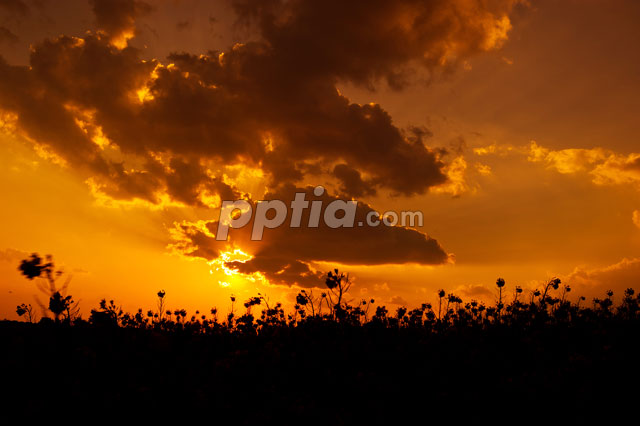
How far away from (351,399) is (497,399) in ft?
6.49

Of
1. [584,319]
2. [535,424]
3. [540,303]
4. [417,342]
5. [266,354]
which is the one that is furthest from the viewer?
[540,303]

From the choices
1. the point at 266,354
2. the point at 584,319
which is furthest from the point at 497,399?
the point at 584,319

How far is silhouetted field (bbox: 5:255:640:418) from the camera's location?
6355 mm

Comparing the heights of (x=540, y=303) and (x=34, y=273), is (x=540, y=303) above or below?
above

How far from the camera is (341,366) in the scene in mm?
8383

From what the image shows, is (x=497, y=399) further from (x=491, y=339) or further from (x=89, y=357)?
(x=89, y=357)

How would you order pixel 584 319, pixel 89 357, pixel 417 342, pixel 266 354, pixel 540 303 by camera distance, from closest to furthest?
pixel 89 357
pixel 266 354
pixel 417 342
pixel 584 319
pixel 540 303

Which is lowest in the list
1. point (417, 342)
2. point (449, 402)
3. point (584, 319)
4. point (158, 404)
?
point (158, 404)

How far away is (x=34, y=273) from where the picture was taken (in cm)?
844

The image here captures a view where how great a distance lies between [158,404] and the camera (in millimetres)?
6461

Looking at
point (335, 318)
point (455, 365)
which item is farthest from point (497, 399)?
point (335, 318)

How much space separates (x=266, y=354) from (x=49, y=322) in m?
5.61

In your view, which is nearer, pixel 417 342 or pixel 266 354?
pixel 266 354

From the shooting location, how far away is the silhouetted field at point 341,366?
6.36 m
